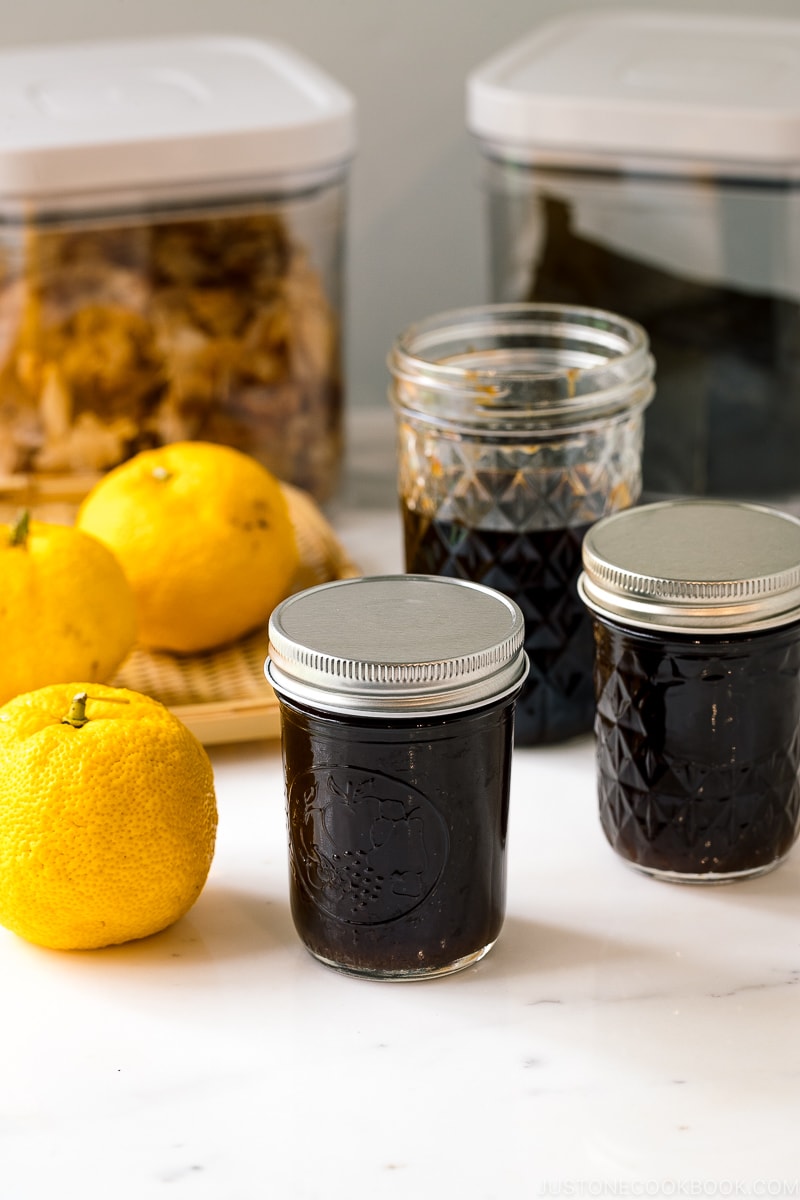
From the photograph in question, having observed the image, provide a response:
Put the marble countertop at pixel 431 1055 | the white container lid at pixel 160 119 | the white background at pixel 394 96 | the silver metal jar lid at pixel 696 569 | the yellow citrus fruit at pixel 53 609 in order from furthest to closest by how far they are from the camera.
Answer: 1. the white background at pixel 394 96
2. the white container lid at pixel 160 119
3. the yellow citrus fruit at pixel 53 609
4. the silver metal jar lid at pixel 696 569
5. the marble countertop at pixel 431 1055

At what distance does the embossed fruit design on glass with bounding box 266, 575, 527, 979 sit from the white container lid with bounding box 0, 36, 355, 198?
0.47 meters

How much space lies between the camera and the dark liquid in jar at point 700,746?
68 centimetres

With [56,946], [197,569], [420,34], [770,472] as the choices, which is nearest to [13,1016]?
[56,946]

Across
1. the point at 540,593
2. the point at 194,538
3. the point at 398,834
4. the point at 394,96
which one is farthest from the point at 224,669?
the point at 394,96

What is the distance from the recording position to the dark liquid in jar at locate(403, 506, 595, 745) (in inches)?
32.7

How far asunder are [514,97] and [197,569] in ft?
1.40

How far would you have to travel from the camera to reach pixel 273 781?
852 mm

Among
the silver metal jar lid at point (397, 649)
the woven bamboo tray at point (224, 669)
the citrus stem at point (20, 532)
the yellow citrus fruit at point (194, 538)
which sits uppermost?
the silver metal jar lid at point (397, 649)

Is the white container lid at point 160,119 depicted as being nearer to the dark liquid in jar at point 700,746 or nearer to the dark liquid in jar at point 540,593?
the dark liquid in jar at point 540,593

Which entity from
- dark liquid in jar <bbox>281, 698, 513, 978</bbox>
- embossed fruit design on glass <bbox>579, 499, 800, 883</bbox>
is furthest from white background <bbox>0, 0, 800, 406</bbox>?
dark liquid in jar <bbox>281, 698, 513, 978</bbox>

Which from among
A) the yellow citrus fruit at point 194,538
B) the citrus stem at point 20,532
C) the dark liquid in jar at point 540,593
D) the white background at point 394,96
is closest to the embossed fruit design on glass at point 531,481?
the dark liquid in jar at point 540,593

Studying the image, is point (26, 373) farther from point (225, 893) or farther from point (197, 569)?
point (225, 893)

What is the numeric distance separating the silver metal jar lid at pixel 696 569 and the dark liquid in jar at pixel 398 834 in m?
0.08

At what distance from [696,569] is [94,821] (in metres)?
0.28
